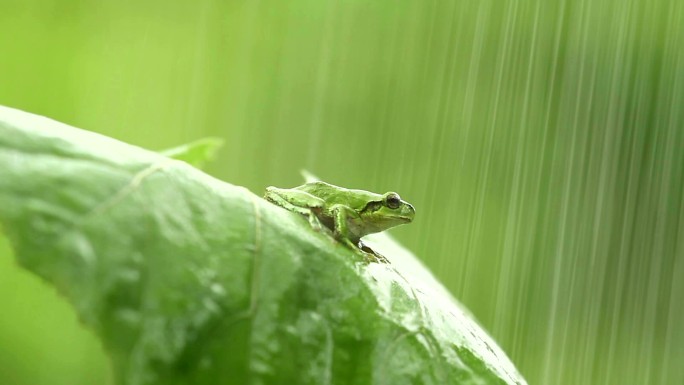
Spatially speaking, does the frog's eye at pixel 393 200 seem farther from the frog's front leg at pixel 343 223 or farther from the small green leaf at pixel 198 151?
the small green leaf at pixel 198 151

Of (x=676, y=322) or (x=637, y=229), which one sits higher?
(x=637, y=229)

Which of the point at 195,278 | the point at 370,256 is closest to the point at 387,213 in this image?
the point at 370,256

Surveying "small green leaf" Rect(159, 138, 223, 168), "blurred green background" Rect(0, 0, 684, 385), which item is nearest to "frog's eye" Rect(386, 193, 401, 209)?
"small green leaf" Rect(159, 138, 223, 168)

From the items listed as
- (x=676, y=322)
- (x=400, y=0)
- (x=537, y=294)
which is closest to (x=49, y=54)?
(x=400, y=0)

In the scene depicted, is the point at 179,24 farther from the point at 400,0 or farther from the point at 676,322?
the point at 676,322

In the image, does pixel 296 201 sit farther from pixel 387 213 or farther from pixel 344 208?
pixel 387 213

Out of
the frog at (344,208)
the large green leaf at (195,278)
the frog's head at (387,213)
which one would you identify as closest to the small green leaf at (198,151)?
the frog at (344,208)

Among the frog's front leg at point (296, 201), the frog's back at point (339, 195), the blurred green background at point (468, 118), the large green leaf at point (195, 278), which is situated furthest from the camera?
the blurred green background at point (468, 118)
